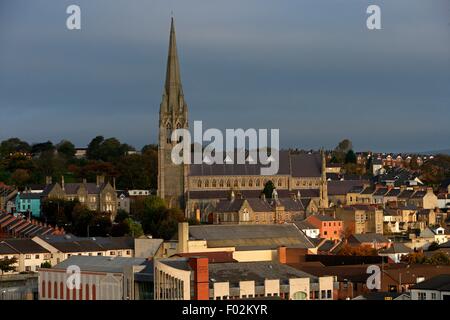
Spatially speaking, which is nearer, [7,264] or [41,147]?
[7,264]

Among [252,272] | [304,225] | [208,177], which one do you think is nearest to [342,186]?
[208,177]

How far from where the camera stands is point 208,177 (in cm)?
10206

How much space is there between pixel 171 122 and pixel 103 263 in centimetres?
5421

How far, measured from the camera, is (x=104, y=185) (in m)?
101

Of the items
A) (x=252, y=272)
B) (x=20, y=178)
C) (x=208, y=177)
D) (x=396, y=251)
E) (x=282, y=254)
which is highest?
(x=208, y=177)


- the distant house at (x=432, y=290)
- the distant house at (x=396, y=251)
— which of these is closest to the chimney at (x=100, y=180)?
the distant house at (x=396, y=251)

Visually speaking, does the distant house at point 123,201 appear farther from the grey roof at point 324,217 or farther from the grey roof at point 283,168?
the grey roof at point 324,217

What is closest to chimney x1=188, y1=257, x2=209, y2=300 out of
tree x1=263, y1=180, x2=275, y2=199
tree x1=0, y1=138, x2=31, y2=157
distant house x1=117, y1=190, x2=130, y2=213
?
distant house x1=117, y1=190, x2=130, y2=213

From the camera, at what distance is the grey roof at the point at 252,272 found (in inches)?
1719

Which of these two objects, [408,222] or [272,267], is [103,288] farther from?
[408,222]

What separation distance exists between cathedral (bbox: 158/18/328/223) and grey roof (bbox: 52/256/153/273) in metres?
44.2

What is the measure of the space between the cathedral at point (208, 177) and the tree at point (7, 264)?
32897 millimetres

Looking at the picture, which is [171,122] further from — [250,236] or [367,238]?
[250,236]
